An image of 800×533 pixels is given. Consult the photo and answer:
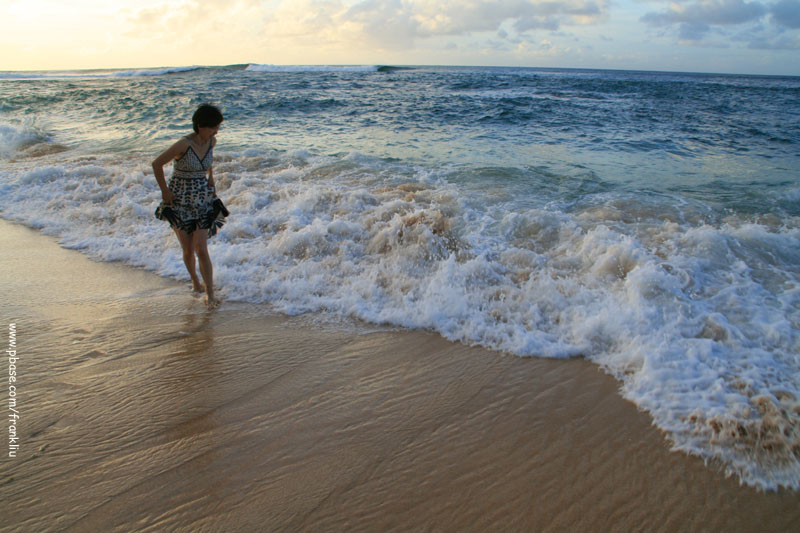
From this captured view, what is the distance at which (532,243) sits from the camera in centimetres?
527

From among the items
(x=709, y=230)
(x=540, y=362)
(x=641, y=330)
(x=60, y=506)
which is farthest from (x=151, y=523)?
(x=709, y=230)

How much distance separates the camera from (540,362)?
131 inches

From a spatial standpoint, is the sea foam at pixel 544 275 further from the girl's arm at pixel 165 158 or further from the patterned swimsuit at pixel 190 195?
the girl's arm at pixel 165 158

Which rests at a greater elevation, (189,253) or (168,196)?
(168,196)

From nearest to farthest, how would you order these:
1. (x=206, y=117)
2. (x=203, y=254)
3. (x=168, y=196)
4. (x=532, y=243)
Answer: (x=206, y=117) → (x=168, y=196) → (x=203, y=254) → (x=532, y=243)

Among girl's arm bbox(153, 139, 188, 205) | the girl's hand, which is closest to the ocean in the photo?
the girl's hand

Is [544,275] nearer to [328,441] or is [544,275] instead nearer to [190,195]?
[328,441]

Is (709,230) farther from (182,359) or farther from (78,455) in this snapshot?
(78,455)

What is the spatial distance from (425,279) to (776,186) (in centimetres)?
724

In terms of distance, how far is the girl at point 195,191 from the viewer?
372 cm

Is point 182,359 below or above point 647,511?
above

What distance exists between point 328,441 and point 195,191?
8.39ft

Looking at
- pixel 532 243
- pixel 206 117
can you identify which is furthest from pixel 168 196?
pixel 532 243

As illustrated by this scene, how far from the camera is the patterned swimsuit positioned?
3879mm
